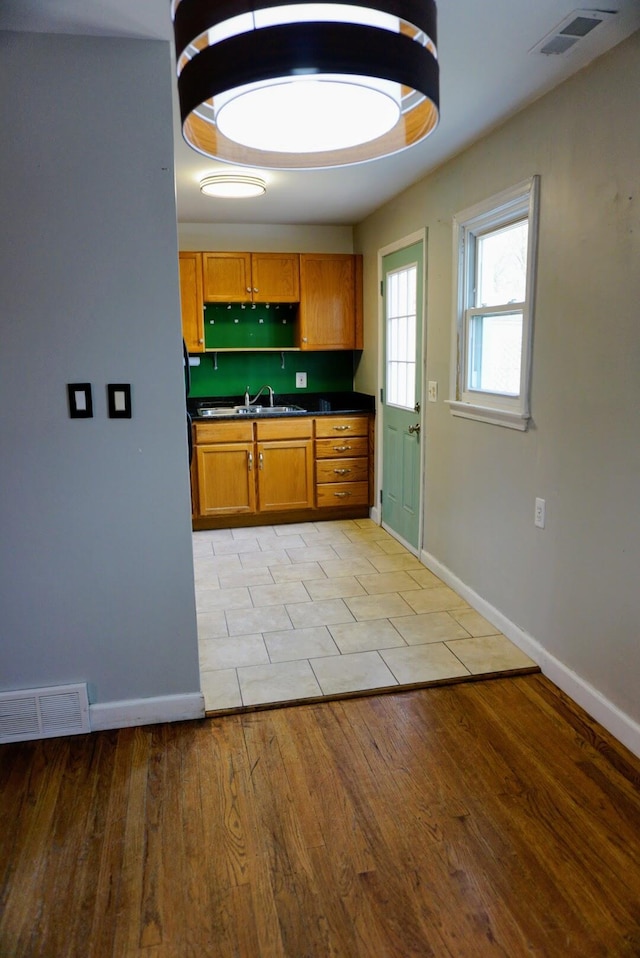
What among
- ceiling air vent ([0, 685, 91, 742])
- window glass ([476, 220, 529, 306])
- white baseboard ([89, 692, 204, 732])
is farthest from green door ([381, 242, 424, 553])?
ceiling air vent ([0, 685, 91, 742])

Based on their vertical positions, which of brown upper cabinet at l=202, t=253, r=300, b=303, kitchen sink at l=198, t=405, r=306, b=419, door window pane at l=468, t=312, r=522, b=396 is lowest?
kitchen sink at l=198, t=405, r=306, b=419

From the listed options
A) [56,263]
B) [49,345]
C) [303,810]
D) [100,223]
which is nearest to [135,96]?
[100,223]

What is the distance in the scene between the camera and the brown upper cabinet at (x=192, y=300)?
16.2 ft

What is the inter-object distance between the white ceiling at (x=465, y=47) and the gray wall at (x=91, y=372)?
0.12 metres

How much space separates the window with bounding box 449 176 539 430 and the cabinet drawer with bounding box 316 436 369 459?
5.42ft

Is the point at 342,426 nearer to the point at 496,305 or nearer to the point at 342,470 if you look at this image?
the point at 342,470

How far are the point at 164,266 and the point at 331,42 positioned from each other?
1.40 m

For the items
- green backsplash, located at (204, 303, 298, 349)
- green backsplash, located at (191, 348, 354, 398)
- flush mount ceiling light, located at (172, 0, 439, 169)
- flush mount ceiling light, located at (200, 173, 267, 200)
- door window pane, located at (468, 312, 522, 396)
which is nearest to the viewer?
flush mount ceiling light, located at (172, 0, 439, 169)

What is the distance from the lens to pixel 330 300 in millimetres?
5227

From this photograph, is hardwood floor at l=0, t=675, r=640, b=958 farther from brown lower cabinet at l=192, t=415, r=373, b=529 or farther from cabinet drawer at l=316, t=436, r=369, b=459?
cabinet drawer at l=316, t=436, r=369, b=459

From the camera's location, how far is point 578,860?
1767mm

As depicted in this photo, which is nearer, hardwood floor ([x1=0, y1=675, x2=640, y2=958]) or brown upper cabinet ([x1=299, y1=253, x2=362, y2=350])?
hardwood floor ([x1=0, y1=675, x2=640, y2=958])

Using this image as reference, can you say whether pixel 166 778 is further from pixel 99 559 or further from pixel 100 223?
pixel 100 223

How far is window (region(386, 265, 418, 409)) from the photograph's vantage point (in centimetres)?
424
